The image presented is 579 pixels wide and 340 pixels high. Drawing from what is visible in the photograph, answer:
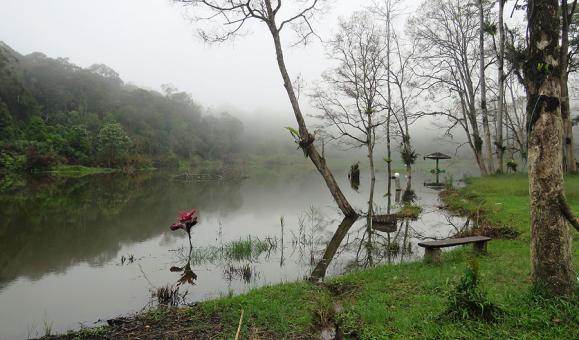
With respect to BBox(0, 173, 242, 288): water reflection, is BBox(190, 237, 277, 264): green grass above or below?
below

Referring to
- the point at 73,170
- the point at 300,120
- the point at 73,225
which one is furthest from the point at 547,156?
the point at 73,170

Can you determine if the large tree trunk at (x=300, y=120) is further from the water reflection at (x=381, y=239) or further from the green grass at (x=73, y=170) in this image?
the green grass at (x=73, y=170)

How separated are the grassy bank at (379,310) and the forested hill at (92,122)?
4826 cm

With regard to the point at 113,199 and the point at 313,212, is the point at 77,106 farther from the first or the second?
the point at 313,212

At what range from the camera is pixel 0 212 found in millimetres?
16094

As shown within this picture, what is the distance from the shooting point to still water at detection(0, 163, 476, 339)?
6605 mm

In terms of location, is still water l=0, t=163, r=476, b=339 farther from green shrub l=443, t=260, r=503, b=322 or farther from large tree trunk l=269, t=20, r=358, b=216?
green shrub l=443, t=260, r=503, b=322

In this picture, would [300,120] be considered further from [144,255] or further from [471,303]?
[471,303]

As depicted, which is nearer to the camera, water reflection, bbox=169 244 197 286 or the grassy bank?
the grassy bank

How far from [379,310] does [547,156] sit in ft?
8.60

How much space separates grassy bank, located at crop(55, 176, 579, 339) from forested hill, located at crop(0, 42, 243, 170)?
4826cm

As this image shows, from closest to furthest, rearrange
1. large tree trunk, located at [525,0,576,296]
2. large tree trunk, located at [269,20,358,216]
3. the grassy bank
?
the grassy bank → large tree trunk, located at [525,0,576,296] → large tree trunk, located at [269,20,358,216]

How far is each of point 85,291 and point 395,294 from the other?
18.1ft

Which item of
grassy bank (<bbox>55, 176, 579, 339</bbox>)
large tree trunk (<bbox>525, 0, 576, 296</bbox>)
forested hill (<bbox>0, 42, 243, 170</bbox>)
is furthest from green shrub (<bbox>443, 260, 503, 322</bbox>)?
forested hill (<bbox>0, 42, 243, 170</bbox>)
